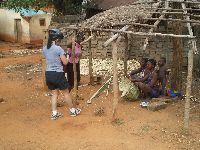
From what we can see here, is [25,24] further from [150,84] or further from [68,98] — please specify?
[68,98]

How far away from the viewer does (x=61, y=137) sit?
725 cm

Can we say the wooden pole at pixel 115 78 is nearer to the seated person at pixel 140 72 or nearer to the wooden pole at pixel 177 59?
the seated person at pixel 140 72

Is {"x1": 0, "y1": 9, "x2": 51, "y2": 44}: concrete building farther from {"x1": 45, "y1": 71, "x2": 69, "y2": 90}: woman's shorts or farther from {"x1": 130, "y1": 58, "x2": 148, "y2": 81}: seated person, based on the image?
{"x1": 45, "y1": 71, "x2": 69, "y2": 90}: woman's shorts

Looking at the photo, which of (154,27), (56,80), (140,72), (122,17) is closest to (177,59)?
(140,72)

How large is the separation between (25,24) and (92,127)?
37.7 feet

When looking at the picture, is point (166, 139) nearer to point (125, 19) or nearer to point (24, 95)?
point (125, 19)

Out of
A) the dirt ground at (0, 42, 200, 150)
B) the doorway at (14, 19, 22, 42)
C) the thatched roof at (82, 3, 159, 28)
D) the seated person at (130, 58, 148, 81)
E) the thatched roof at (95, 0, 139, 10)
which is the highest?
the thatched roof at (95, 0, 139, 10)

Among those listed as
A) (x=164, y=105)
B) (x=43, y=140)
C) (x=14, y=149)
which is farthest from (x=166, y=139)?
(x=14, y=149)

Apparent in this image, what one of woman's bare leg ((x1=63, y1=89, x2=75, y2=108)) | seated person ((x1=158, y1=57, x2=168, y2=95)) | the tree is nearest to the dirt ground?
woman's bare leg ((x1=63, y1=89, x2=75, y2=108))

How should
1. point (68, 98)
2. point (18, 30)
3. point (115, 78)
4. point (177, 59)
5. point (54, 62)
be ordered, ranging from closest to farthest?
point (115, 78) → point (54, 62) → point (68, 98) → point (177, 59) → point (18, 30)

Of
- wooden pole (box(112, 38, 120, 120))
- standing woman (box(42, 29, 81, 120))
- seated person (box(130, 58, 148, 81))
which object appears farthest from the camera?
seated person (box(130, 58, 148, 81))

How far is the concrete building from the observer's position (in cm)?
1800

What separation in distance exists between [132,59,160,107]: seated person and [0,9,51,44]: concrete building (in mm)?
9879

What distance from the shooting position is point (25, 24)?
1809cm
